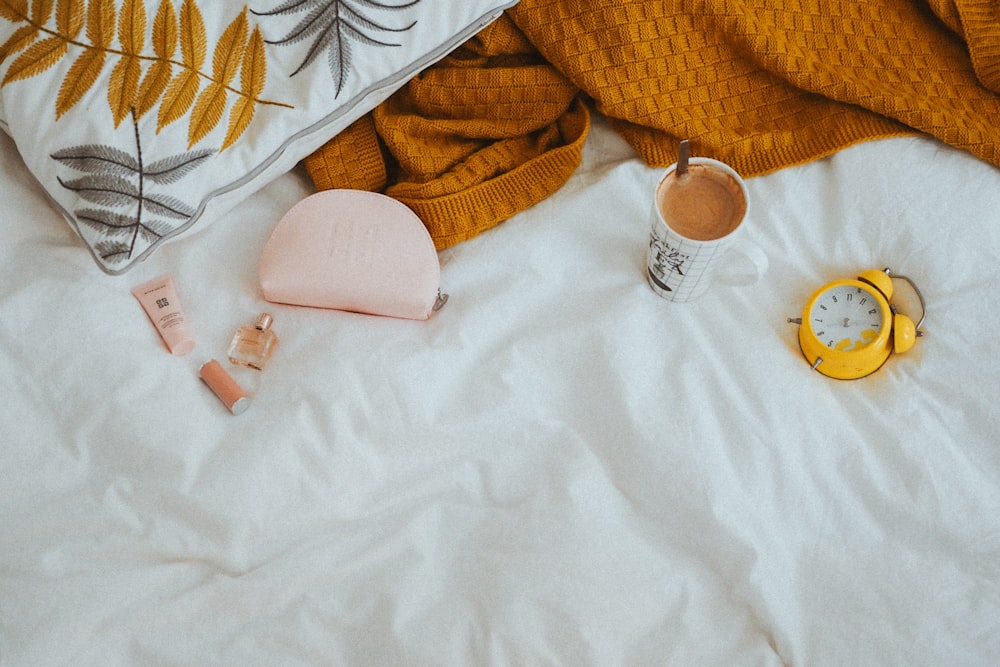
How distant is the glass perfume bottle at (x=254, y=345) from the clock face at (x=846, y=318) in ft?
1.82

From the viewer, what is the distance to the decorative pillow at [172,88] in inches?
26.9

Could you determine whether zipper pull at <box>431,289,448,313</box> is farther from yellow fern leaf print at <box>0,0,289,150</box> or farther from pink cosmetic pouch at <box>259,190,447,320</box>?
yellow fern leaf print at <box>0,0,289,150</box>

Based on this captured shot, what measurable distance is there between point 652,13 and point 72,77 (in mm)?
608

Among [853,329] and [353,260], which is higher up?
[353,260]

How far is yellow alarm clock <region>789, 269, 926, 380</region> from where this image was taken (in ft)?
2.28

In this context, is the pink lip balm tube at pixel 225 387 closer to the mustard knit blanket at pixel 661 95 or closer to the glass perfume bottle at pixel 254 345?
the glass perfume bottle at pixel 254 345

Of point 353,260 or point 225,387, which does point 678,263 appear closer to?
point 353,260

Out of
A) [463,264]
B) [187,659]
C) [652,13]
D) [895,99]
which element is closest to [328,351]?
[463,264]

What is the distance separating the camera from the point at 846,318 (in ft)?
2.32

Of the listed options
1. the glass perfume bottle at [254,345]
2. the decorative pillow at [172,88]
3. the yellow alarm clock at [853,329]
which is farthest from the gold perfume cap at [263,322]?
the yellow alarm clock at [853,329]

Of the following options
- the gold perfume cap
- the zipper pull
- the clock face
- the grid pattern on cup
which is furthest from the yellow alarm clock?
the gold perfume cap

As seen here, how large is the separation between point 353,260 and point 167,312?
0.20m

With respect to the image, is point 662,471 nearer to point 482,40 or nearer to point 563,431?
point 563,431

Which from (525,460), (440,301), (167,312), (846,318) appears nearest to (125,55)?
(167,312)
